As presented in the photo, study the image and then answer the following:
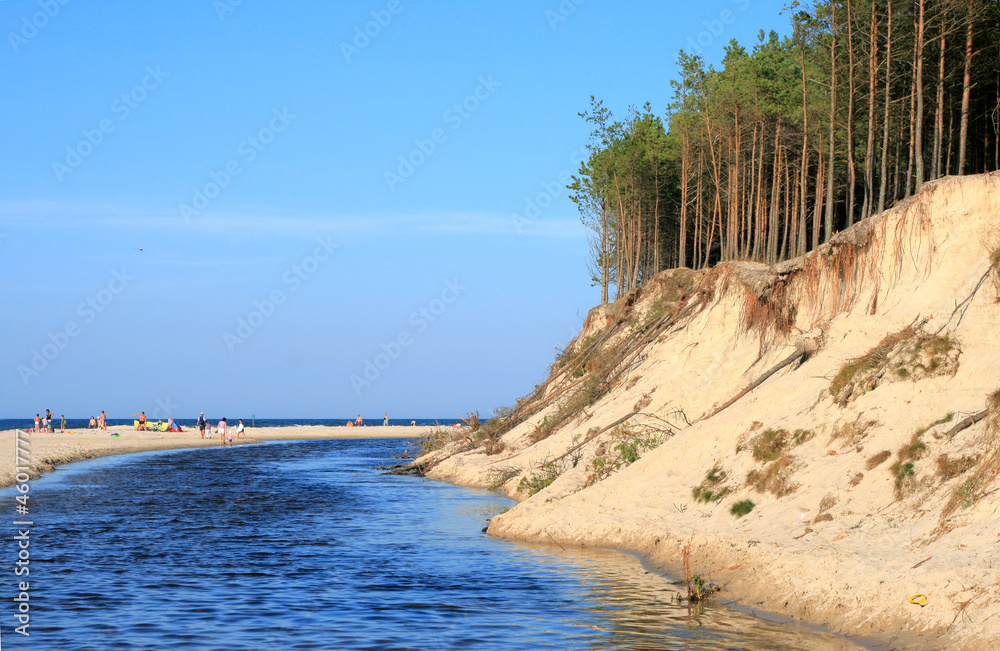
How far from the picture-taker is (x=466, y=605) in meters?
14.4

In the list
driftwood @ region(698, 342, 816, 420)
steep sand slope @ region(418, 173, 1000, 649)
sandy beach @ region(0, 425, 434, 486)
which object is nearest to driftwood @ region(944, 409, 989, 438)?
steep sand slope @ region(418, 173, 1000, 649)

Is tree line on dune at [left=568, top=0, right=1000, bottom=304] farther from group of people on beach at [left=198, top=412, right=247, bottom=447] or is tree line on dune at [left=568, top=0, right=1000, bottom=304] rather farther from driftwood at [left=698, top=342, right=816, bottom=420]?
group of people on beach at [left=198, top=412, right=247, bottom=447]

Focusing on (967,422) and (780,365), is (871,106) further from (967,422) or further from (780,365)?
(967,422)

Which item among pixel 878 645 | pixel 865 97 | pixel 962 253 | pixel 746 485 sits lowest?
pixel 878 645

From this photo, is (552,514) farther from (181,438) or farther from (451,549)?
(181,438)

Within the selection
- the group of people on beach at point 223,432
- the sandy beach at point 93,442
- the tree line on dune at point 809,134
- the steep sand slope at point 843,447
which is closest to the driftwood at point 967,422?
the steep sand slope at point 843,447

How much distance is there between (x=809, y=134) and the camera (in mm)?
43500

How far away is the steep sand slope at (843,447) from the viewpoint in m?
12.6

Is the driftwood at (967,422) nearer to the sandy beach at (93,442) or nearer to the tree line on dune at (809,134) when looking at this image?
the tree line on dune at (809,134)

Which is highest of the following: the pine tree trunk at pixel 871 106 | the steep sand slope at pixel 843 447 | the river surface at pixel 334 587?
the pine tree trunk at pixel 871 106

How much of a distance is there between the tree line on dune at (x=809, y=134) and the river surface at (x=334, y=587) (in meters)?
20.1

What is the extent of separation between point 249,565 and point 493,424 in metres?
23.2

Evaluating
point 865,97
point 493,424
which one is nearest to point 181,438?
point 493,424

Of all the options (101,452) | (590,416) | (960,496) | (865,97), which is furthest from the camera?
(101,452)
